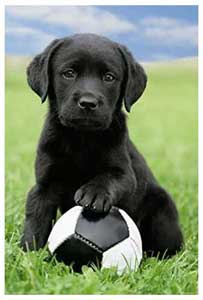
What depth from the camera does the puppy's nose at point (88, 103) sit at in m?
4.16

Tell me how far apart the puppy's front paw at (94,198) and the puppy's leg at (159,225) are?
0.96 m

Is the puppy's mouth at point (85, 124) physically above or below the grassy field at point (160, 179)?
above

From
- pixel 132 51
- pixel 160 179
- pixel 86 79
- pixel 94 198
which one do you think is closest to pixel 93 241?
pixel 94 198

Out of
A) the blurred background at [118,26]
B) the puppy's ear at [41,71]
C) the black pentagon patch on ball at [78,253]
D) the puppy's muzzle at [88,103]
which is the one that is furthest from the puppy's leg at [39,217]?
the blurred background at [118,26]

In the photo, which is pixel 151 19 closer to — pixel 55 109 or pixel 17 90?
pixel 55 109

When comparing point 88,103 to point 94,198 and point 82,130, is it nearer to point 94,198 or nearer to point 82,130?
point 82,130

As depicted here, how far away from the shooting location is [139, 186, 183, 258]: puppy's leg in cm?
515

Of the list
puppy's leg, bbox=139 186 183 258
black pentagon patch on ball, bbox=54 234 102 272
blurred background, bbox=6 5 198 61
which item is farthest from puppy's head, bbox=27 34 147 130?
puppy's leg, bbox=139 186 183 258

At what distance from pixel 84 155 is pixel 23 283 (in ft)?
3.71

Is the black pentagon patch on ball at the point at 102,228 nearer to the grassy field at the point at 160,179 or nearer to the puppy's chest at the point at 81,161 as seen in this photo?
the grassy field at the point at 160,179

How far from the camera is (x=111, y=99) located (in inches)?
175

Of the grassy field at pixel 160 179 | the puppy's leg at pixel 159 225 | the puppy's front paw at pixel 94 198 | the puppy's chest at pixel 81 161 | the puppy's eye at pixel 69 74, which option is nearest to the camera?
the grassy field at pixel 160 179

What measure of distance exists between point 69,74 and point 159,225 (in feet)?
4.65
